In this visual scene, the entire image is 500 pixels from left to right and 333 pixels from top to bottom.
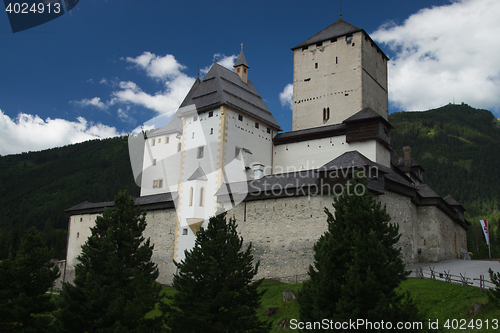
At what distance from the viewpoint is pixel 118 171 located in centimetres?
12062

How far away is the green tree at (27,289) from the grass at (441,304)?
8.76m

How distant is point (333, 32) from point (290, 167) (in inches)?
501

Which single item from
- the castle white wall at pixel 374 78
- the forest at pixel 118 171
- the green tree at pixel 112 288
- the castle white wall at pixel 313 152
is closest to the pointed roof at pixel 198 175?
the castle white wall at pixel 313 152

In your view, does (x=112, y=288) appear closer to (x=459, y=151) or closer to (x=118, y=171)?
(x=118, y=171)

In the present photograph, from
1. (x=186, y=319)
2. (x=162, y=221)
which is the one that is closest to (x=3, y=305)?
(x=186, y=319)

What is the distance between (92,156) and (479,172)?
116789 mm

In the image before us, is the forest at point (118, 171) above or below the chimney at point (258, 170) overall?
above

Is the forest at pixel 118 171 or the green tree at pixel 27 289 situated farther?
the forest at pixel 118 171

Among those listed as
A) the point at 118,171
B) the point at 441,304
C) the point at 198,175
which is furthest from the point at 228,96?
the point at 118,171

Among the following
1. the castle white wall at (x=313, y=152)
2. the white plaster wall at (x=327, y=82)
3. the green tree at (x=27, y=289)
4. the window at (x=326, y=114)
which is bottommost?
the green tree at (x=27, y=289)

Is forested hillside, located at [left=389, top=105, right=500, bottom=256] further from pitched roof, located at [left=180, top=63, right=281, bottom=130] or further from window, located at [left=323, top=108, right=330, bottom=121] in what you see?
pitched roof, located at [left=180, top=63, right=281, bottom=130]

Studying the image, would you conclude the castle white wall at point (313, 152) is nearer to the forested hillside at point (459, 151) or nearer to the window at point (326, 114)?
the window at point (326, 114)

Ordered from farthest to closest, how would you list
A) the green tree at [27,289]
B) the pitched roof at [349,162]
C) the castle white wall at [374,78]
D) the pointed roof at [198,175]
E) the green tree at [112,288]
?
1. the castle white wall at [374,78]
2. the pointed roof at [198,175]
3. the pitched roof at [349,162]
4. the green tree at [27,289]
5. the green tree at [112,288]

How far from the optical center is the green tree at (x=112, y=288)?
44.3 ft
